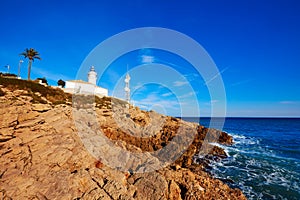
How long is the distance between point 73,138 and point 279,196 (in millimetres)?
16580

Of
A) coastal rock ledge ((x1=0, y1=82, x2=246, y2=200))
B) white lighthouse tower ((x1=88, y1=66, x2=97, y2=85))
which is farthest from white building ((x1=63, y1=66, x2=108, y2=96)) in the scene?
coastal rock ledge ((x1=0, y1=82, x2=246, y2=200))

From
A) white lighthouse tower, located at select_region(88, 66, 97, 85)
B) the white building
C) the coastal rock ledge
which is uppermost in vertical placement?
white lighthouse tower, located at select_region(88, 66, 97, 85)

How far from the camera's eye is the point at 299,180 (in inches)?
657

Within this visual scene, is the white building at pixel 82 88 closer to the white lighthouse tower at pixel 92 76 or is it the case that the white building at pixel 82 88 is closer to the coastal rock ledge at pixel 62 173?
the white lighthouse tower at pixel 92 76

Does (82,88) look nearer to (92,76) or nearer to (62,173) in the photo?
(92,76)

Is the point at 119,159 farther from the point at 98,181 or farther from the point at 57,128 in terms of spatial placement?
the point at 57,128

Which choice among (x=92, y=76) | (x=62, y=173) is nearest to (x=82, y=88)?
(x=92, y=76)

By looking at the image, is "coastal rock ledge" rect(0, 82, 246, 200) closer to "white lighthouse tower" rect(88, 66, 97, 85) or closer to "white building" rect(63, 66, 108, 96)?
"white building" rect(63, 66, 108, 96)

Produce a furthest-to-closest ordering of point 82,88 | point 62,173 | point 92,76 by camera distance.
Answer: point 92,76 < point 82,88 < point 62,173

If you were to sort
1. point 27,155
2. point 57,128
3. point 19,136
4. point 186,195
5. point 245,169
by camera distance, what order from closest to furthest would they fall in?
point 186,195 < point 27,155 < point 19,136 < point 57,128 < point 245,169

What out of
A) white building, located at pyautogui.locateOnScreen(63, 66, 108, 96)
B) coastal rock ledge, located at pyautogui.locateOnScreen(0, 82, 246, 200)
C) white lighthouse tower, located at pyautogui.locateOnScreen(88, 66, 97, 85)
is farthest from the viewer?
white lighthouse tower, located at pyautogui.locateOnScreen(88, 66, 97, 85)

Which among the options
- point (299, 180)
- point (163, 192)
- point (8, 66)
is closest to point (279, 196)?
point (299, 180)

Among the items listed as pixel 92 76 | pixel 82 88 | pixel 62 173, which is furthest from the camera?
pixel 92 76

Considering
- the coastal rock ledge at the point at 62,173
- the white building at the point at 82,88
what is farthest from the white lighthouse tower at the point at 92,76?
the coastal rock ledge at the point at 62,173
